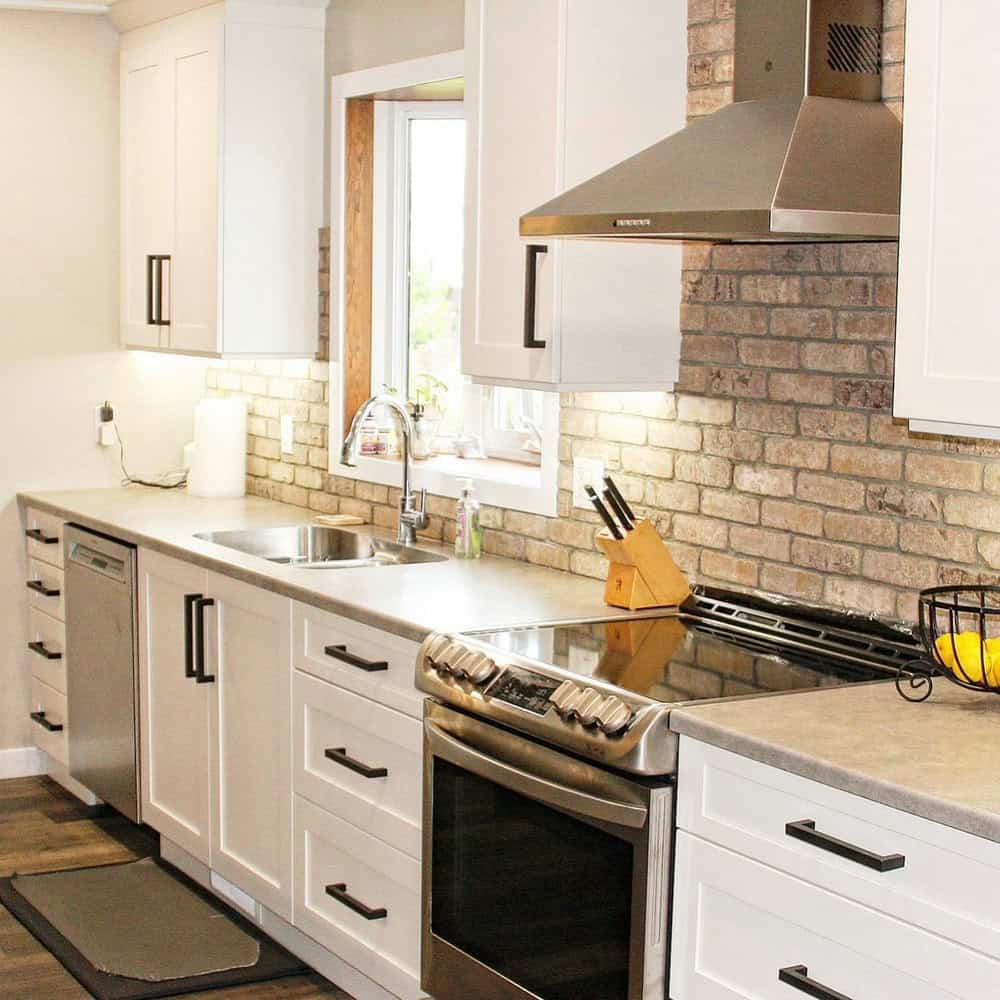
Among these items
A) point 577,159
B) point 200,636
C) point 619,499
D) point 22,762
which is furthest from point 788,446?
point 22,762

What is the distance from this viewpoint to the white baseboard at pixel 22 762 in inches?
211

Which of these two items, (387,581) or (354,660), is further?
(387,581)

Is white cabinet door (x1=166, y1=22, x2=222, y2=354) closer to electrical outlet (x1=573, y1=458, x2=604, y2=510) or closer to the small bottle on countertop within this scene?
the small bottle on countertop

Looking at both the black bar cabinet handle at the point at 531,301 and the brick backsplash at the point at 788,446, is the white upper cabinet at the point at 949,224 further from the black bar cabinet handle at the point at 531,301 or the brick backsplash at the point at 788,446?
the black bar cabinet handle at the point at 531,301

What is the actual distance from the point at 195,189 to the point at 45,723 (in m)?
1.78

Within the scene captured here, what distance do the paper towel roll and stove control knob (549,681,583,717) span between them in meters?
2.75

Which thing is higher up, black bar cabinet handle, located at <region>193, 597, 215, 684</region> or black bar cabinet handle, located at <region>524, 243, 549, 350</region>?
black bar cabinet handle, located at <region>524, 243, 549, 350</region>

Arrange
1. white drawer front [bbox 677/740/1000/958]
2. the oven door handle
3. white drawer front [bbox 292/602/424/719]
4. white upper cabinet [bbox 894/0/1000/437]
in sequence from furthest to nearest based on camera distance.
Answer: white drawer front [bbox 292/602/424/719] → the oven door handle → white upper cabinet [bbox 894/0/1000/437] → white drawer front [bbox 677/740/1000/958]

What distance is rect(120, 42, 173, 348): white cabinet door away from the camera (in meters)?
5.07

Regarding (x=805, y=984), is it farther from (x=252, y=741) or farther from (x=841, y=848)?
(x=252, y=741)

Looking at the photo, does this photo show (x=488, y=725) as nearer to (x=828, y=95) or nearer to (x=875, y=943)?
(x=875, y=943)

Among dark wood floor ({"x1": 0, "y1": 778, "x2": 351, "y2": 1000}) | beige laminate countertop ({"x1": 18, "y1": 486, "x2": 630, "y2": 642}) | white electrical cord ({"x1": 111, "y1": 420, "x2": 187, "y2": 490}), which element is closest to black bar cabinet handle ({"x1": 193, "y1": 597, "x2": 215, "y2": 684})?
beige laminate countertop ({"x1": 18, "y1": 486, "x2": 630, "y2": 642})

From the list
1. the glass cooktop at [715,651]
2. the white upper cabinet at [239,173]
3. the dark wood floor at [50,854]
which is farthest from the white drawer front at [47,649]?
the glass cooktop at [715,651]

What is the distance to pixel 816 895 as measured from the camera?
7.29ft
